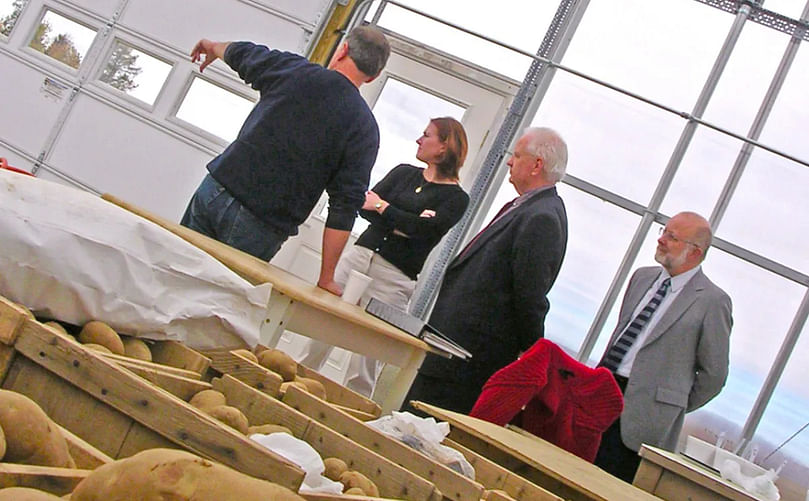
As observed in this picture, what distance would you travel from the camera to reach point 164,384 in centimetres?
122

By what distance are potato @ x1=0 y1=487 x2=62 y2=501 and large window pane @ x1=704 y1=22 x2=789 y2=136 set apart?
4833mm

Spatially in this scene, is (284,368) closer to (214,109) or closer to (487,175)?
(487,175)

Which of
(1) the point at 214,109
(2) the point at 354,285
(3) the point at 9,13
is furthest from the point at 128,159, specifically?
(2) the point at 354,285

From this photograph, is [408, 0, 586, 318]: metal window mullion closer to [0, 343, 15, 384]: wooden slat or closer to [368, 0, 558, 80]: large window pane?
[368, 0, 558, 80]: large window pane

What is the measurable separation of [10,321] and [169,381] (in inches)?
11.3

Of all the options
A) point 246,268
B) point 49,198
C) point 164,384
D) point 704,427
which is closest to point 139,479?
point 164,384

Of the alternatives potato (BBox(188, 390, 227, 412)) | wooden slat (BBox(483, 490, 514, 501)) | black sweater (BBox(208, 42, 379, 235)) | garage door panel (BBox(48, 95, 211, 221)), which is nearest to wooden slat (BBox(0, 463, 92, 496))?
potato (BBox(188, 390, 227, 412))

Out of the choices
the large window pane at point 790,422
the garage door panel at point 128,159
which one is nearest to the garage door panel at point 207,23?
the garage door panel at point 128,159

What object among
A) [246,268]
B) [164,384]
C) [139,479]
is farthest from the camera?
[246,268]

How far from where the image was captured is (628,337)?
3523 mm

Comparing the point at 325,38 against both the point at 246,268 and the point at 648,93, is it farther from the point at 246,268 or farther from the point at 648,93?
the point at 246,268

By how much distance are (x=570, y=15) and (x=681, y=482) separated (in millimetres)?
3340

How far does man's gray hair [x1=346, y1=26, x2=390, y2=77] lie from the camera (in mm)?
2768

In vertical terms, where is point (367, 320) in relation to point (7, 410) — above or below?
above
